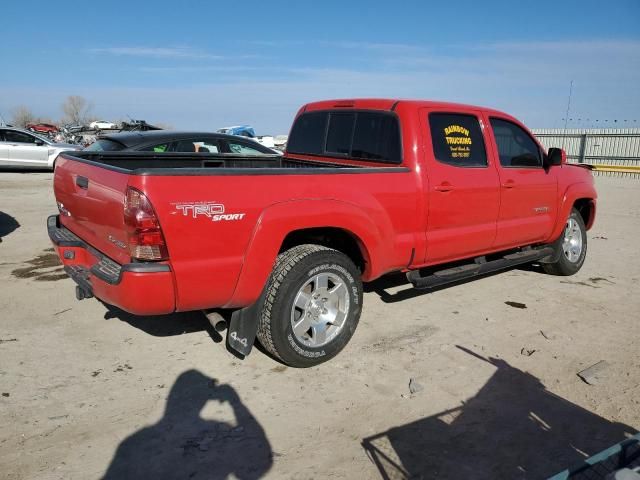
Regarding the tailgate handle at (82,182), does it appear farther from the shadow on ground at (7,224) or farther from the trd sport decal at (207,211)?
the shadow on ground at (7,224)

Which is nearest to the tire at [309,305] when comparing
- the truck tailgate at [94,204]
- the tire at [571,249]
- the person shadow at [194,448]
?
the person shadow at [194,448]

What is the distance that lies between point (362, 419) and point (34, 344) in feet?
8.55

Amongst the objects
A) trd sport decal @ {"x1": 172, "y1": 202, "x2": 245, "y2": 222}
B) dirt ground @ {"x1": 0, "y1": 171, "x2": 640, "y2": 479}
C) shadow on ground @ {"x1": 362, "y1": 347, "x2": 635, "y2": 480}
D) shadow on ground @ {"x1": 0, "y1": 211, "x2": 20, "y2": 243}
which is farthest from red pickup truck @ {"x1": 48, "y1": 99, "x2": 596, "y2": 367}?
shadow on ground @ {"x1": 0, "y1": 211, "x2": 20, "y2": 243}

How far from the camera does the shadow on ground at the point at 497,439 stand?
263 centimetres

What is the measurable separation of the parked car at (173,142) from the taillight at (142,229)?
553 cm

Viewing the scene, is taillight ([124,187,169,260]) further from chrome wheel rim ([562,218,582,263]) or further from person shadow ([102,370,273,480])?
chrome wheel rim ([562,218,582,263])

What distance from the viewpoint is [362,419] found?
304 centimetres

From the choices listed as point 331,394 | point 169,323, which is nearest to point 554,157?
point 331,394

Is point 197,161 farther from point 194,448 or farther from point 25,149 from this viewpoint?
point 25,149

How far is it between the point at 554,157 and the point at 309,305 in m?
3.38

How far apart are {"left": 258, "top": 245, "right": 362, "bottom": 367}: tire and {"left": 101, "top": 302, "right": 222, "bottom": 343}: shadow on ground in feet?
2.67

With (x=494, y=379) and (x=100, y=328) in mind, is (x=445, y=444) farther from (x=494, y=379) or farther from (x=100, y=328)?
(x=100, y=328)

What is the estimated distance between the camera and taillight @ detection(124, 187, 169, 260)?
111 inches

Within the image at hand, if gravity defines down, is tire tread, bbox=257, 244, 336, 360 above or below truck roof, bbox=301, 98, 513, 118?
below
